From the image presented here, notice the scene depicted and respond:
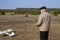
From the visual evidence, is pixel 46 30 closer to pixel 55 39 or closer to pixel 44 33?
pixel 44 33

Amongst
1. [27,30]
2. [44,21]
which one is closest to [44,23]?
[44,21]

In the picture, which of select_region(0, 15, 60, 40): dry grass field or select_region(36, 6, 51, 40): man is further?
select_region(0, 15, 60, 40): dry grass field

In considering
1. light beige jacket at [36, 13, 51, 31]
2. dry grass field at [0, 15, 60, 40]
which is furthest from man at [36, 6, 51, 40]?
dry grass field at [0, 15, 60, 40]

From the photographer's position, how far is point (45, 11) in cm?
864

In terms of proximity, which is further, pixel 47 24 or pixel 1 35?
pixel 1 35

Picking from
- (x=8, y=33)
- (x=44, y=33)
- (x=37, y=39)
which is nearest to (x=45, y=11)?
(x=44, y=33)

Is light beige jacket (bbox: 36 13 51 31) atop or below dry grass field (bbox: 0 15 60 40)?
atop

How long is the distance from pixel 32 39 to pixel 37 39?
0.33 m

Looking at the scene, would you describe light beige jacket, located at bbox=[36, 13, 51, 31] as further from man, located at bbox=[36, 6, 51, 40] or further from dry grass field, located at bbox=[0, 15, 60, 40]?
dry grass field, located at bbox=[0, 15, 60, 40]

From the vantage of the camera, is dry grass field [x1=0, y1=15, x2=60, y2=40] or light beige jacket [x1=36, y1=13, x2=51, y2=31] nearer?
light beige jacket [x1=36, y1=13, x2=51, y2=31]

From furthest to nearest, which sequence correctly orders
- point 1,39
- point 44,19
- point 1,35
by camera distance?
1. point 1,35
2. point 1,39
3. point 44,19

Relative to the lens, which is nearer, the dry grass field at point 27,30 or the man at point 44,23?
the man at point 44,23

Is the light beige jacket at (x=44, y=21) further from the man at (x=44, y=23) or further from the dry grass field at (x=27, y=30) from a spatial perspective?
the dry grass field at (x=27, y=30)

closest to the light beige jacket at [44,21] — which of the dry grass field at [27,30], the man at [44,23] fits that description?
the man at [44,23]
